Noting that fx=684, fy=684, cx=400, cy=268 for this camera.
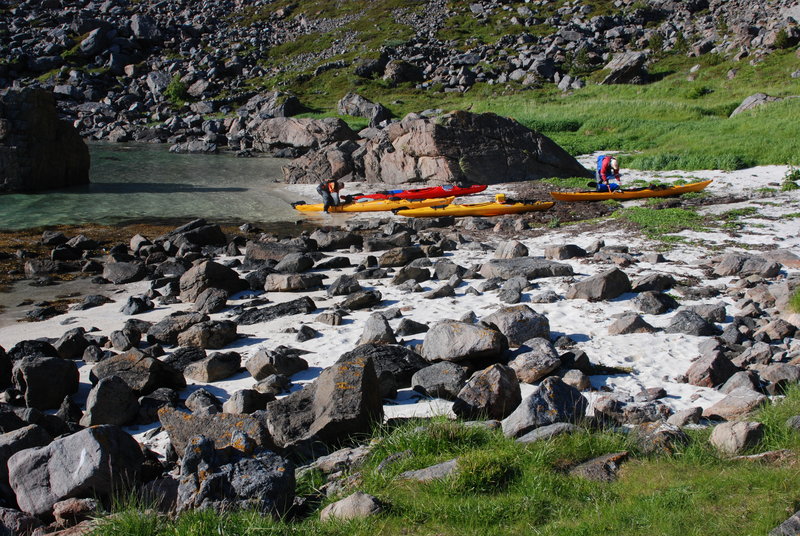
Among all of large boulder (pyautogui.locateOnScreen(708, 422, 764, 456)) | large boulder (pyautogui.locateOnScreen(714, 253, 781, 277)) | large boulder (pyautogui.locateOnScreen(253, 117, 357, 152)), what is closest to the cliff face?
large boulder (pyautogui.locateOnScreen(253, 117, 357, 152))

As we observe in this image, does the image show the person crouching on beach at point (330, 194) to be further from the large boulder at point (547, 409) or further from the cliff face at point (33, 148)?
the large boulder at point (547, 409)

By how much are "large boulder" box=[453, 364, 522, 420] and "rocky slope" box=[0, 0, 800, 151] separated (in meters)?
39.6

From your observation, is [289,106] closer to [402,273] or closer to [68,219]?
[68,219]

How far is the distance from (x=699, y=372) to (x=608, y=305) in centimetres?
343

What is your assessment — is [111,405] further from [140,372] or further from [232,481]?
[232,481]

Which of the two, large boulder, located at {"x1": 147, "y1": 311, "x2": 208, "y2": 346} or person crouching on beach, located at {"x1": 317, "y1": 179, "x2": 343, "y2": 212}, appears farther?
person crouching on beach, located at {"x1": 317, "y1": 179, "x2": 343, "y2": 212}

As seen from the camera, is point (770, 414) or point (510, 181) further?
point (510, 181)

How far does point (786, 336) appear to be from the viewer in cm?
982

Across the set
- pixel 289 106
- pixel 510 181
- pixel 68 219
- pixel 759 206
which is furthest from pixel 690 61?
pixel 68 219

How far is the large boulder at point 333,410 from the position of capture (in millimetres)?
→ 7094

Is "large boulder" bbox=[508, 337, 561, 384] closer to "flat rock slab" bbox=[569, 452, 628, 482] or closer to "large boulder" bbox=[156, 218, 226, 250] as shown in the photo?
"flat rock slab" bbox=[569, 452, 628, 482]

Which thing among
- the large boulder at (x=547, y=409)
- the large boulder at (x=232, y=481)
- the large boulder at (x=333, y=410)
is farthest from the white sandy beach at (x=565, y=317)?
the large boulder at (x=232, y=481)

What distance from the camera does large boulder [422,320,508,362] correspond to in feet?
30.7

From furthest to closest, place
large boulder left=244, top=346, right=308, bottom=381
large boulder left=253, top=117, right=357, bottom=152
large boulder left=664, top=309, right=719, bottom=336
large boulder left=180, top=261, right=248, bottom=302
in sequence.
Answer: large boulder left=253, top=117, right=357, bottom=152 → large boulder left=180, top=261, right=248, bottom=302 → large boulder left=664, top=309, right=719, bottom=336 → large boulder left=244, top=346, right=308, bottom=381
